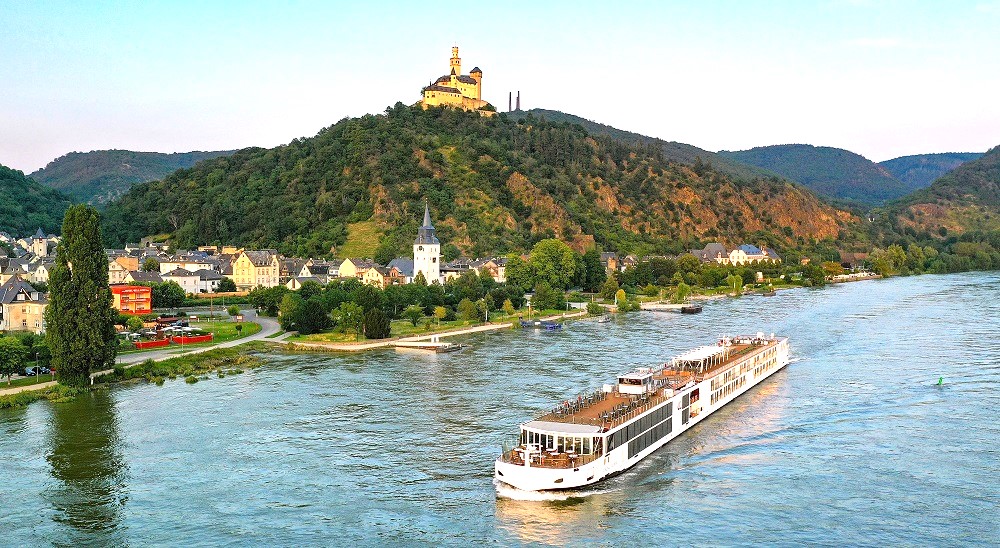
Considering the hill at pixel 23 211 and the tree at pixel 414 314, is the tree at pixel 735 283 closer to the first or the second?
the tree at pixel 414 314

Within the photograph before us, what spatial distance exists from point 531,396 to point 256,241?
105 metres

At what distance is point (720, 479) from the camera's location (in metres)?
34.8

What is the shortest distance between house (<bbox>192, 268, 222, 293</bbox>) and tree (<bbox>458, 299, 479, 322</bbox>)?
36465mm

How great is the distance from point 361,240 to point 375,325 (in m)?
63.9

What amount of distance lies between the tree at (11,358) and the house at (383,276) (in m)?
55.4

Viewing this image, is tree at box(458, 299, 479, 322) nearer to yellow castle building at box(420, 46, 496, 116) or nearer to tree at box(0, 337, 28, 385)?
tree at box(0, 337, 28, 385)

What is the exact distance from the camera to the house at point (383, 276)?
358 feet

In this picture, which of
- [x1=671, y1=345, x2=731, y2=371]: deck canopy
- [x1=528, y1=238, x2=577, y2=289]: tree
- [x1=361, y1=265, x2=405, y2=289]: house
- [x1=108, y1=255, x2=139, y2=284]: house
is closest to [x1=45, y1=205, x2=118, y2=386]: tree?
[x1=671, y1=345, x2=731, y2=371]: deck canopy

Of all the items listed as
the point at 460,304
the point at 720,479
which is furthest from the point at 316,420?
the point at 460,304

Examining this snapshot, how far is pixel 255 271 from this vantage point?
11356 cm

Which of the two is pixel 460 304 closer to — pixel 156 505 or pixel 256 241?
pixel 156 505

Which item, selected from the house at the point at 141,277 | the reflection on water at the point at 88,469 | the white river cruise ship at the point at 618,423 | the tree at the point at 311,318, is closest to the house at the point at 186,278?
the house at the point at 141,277

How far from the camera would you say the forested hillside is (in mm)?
143875

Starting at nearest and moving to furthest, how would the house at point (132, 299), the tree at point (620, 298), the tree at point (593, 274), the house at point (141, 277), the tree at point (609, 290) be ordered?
the house at point (132, 299), the house at point (141, 277), the tree at point (620, 298), the tree at point (609, 290), the tree at point (593, 274)
